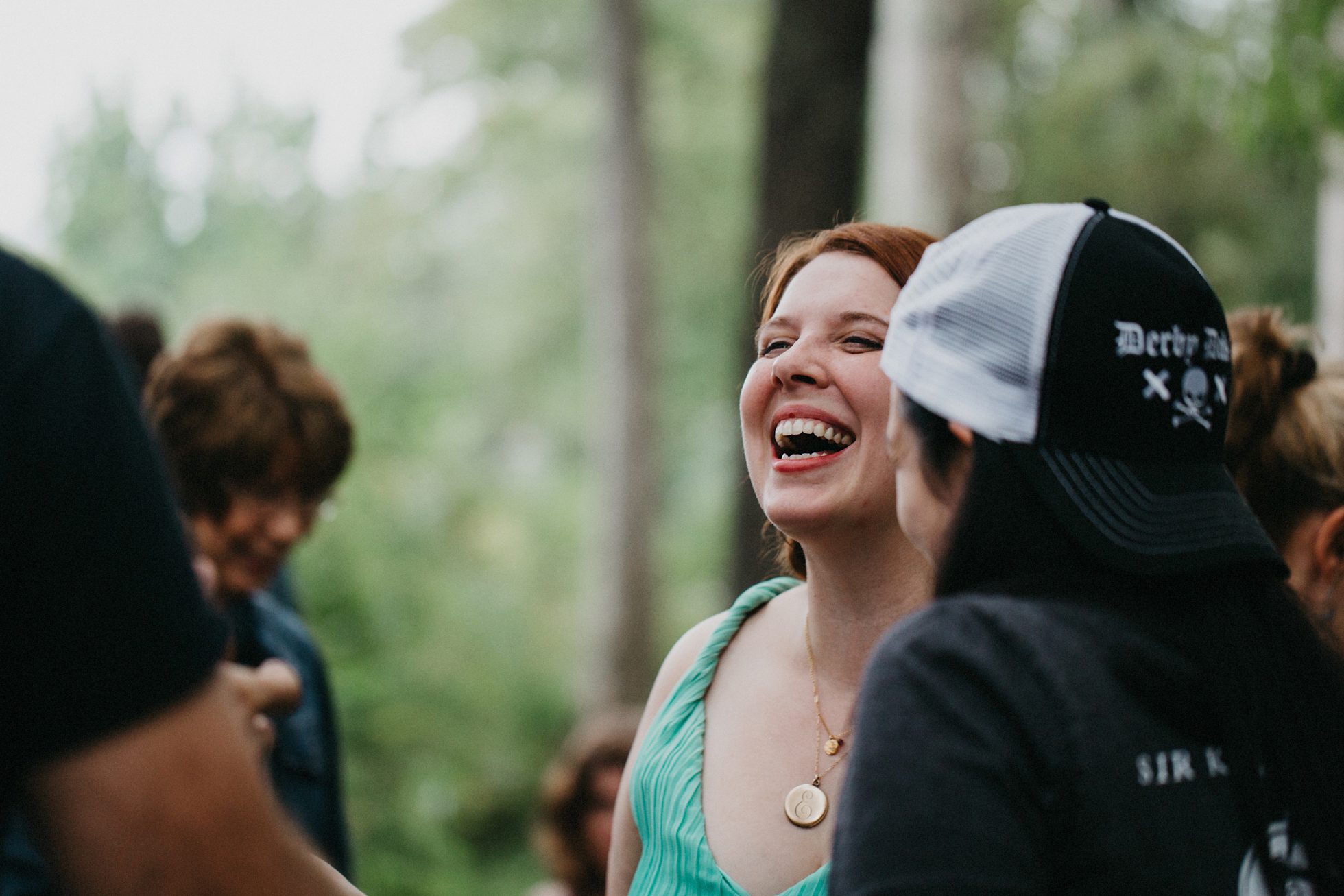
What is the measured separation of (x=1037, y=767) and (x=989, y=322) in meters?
0.49

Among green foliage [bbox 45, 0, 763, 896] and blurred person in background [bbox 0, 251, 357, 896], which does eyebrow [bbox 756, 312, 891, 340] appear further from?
green foliage [bbox 45, 0, 763, 896]

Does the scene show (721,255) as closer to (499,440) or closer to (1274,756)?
(499,440)

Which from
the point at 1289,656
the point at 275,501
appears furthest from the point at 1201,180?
the point at 1289,656

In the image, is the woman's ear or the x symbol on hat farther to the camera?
the woman's ear

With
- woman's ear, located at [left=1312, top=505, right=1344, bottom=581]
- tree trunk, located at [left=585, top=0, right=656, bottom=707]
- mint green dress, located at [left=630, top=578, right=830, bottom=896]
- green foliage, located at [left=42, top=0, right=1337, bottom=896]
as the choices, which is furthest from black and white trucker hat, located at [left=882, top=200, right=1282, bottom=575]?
tree trunk, located at [left=585, top=0, right=656, bottom=707]

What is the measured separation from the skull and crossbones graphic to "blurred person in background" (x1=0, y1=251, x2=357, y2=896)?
41.9 inches

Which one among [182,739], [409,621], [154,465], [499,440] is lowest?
[499,440]

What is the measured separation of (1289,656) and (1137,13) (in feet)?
44.9

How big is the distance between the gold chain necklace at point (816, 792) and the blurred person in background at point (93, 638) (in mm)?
1155

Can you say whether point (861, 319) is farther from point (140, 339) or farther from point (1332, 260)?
point (1332, 260)

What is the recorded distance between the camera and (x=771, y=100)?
22.6 ft

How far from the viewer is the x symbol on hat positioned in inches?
56.2

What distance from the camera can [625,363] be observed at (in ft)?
47.2

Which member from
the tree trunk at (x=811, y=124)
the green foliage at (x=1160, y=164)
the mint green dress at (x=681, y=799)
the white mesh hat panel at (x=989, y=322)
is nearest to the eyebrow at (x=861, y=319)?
the mint green dress at (x=681, y=799)
